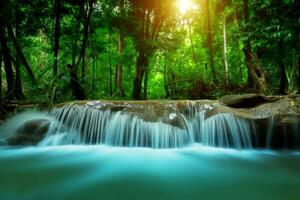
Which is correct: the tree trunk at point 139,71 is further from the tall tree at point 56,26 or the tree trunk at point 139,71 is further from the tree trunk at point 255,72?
the tree trunk at point 255,72

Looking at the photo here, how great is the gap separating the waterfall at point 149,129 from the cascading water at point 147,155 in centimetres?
2

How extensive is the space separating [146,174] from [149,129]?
111 inches

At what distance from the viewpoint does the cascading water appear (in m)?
3.42

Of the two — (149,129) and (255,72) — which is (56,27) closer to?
(149,129)

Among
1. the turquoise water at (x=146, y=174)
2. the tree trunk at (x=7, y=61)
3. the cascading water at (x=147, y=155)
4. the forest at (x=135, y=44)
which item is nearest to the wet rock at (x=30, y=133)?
the cascading water at (x=147, y=155)

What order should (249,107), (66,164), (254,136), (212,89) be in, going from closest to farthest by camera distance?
(66,164) → (254,136) → (249,107) → (212,89)

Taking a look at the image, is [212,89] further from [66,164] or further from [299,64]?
[66,164]

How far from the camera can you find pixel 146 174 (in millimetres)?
4254

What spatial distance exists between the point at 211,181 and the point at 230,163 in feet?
4.41

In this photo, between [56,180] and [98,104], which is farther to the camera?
[98,104]

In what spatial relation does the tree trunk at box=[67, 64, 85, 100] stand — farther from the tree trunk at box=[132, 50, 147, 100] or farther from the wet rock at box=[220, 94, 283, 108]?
the wet rock at box=[220, 94, 283, 108]

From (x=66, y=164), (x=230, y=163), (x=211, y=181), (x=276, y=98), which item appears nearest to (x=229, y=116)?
(x=276, y=98)

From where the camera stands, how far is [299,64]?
1034 centimetres

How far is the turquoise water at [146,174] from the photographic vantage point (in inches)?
129
